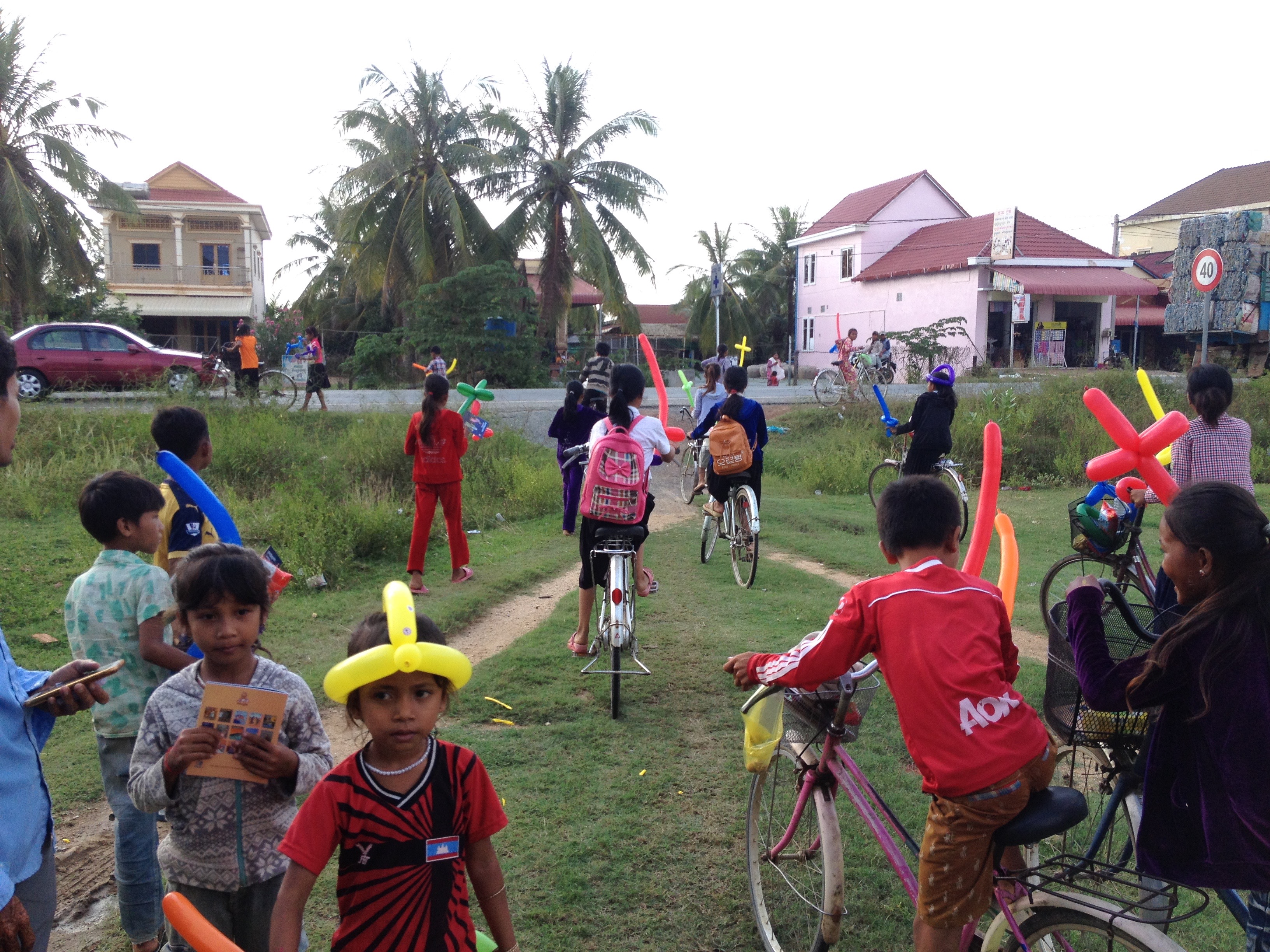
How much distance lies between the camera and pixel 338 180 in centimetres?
2859

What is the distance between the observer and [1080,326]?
31.6 metres

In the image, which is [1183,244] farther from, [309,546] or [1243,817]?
[1243,817]

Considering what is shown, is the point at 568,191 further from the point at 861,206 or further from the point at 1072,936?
the point at 1072,936

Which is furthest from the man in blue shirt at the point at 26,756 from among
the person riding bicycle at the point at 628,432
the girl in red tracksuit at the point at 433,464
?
the girl in red tracksuit at the point at 433,464

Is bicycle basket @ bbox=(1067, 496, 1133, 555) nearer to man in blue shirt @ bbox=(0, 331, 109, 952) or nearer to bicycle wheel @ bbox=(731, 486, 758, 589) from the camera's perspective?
bicycle wheel @ bbox=(731, 486, 758, 589)

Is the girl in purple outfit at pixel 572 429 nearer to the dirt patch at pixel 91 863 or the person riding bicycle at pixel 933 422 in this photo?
the dirt patch at pixel 91 863

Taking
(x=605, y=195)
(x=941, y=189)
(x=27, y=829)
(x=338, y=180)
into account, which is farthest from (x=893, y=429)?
(x=941, y=189)

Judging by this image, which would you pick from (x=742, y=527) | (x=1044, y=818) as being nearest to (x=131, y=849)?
(x=1044, y=818)

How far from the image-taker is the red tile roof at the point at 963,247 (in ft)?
102

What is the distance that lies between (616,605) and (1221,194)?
154ft

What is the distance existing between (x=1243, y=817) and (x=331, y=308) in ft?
110

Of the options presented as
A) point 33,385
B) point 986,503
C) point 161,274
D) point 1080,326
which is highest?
point 161,274

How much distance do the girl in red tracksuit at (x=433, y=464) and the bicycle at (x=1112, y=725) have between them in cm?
566

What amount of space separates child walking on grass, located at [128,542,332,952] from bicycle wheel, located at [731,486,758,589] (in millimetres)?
5648
